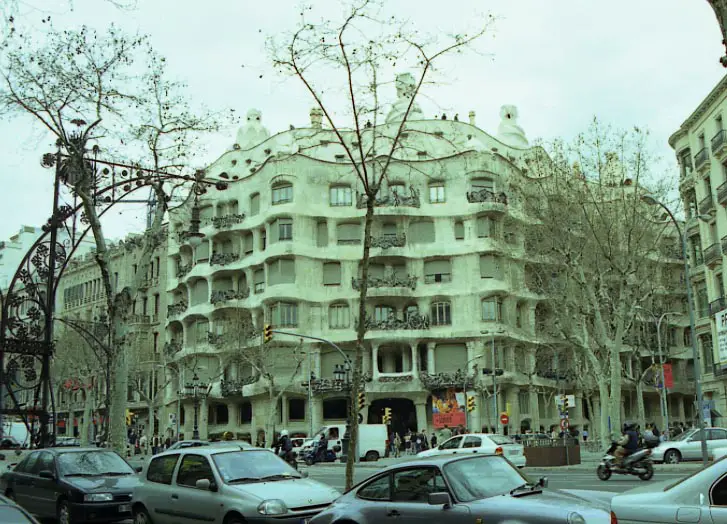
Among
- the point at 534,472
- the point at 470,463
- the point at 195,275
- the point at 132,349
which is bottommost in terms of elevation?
the point at 534,472

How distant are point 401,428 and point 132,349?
2090 cm

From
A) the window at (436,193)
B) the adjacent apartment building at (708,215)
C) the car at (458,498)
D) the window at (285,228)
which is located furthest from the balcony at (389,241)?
the car at (458,498)

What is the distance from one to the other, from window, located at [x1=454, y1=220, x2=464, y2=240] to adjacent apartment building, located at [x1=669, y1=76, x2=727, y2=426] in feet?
47.3

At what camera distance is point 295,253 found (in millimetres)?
54781

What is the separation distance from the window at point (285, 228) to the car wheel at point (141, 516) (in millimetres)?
44137

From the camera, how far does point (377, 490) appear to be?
8742 mm

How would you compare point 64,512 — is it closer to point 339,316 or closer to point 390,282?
point 390,282

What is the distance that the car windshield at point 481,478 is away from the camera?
318 inches

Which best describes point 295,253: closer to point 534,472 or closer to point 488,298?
point 488,298

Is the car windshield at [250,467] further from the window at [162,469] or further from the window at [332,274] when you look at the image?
the window at [332,274]

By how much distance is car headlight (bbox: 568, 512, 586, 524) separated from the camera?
23.6 ft

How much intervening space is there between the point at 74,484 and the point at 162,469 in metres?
2.45

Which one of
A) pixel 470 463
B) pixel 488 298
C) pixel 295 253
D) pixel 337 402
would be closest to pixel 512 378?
pixel 488 298

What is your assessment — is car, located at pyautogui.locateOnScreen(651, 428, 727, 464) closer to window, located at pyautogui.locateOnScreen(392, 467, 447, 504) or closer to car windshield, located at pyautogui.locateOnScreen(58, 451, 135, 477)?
car windshield, located at pyautogui.locateOnScreen(58, 451, 135, 477)
